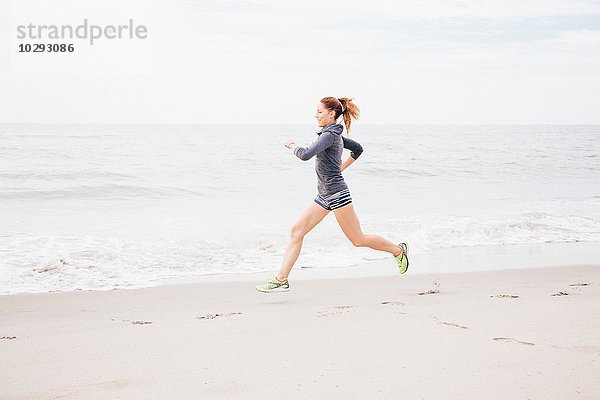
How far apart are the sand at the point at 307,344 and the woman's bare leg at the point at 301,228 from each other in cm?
36

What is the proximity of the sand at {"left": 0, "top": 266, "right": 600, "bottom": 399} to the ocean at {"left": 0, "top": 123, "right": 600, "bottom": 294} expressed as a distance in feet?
6.13

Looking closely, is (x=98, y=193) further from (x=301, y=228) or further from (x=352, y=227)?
(x=352, y=227)

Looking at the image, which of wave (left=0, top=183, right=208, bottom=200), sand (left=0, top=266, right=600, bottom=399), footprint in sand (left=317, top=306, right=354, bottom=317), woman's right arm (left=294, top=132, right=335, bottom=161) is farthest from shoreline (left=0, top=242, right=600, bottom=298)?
wave (left=0, top=183, right=208, bottom=200)

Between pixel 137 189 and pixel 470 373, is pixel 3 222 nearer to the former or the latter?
pixel 137 189

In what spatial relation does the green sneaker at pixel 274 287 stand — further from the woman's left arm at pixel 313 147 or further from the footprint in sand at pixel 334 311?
the woman's left arm at pixel 313 147

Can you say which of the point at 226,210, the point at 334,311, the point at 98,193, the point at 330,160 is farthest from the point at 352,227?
the point at 98,193

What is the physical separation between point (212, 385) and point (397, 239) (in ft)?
27.1

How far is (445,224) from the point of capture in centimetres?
1251

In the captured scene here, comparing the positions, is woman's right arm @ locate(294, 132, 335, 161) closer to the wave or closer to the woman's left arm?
the woman's left arm

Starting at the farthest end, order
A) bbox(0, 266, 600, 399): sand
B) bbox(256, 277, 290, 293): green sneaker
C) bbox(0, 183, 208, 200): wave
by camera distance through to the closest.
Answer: bbox(0, 183, 208, 200): wave < bbox(256, 277, 290, 293): green sneaker < bbox(0, 266, 600, 399): sand

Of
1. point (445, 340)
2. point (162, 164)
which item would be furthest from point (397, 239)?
point (162, 164)

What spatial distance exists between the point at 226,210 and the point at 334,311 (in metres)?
9.78

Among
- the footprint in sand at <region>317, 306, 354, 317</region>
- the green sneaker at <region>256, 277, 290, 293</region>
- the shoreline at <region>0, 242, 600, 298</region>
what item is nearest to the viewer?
the footprint in sand at <region>317, 306, 354, 317</region>

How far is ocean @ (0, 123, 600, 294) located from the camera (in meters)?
8.92
